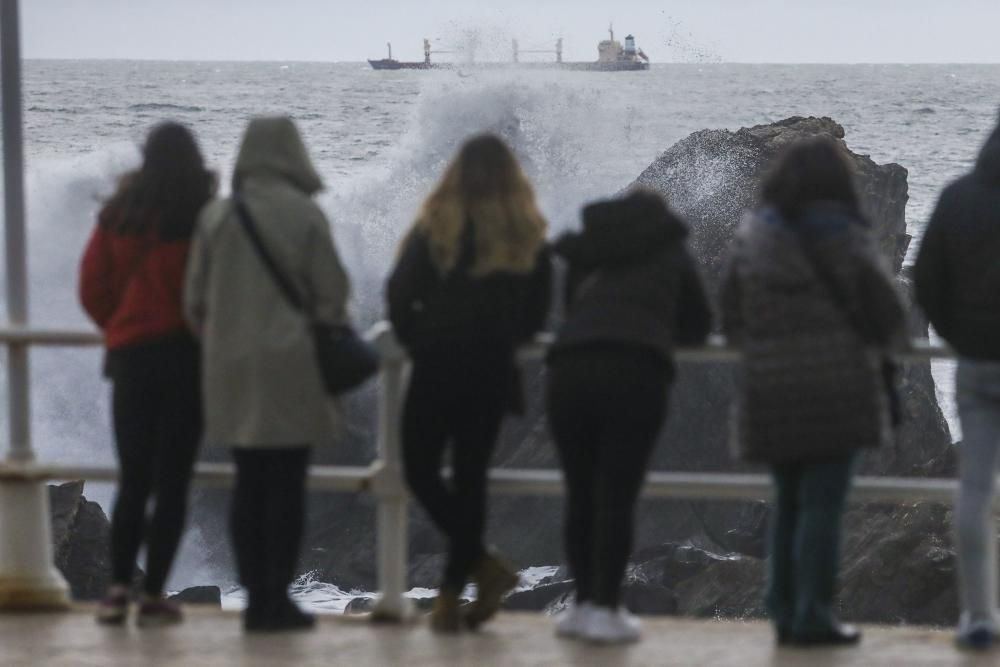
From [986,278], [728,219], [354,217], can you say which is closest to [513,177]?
[986,278]

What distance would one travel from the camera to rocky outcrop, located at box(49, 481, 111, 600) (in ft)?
74.1

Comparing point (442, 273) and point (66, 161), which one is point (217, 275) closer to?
point (442, 273)

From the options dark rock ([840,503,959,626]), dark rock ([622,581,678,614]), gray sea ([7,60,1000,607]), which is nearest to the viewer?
dark rock ([840,503,959,626])

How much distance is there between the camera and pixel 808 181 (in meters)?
4.89

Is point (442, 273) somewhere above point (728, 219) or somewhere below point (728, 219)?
above

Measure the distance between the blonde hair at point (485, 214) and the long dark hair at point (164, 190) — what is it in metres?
0.77

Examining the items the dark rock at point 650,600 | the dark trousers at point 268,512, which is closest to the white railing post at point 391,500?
the dark trousers at point 268,512

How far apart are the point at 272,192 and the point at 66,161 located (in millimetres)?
53111

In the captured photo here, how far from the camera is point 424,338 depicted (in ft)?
16.9

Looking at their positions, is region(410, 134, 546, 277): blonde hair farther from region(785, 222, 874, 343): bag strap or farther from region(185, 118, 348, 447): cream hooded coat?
region(785, 222, 874, 343): bag strap

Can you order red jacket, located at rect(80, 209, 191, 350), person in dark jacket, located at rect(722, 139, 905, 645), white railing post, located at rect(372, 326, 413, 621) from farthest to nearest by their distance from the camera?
white railing post, located at rect(372, 326, 413, 621) < red jacket, located at rect(80, 209, 191, 350) < person in dark jacket, located at rect(722, 139, 905, 645)

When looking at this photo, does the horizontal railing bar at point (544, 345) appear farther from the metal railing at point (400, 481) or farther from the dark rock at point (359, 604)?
the dark rock at point (359, 604)

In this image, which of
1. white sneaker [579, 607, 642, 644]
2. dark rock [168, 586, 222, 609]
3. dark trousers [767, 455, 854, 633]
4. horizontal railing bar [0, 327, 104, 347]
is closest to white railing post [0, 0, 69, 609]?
horizontal railing bar [0, 327, 104, 347]

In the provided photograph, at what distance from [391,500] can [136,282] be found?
112cm
